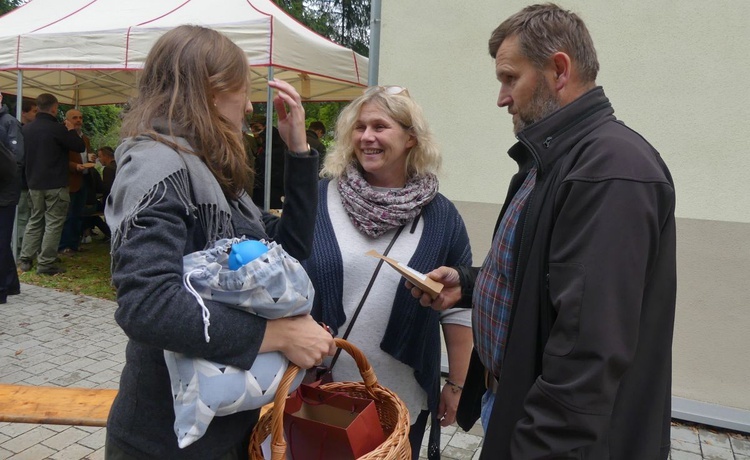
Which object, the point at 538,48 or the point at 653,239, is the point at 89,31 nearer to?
the point at 538,48

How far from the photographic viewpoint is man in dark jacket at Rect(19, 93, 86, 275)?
6.95 metres

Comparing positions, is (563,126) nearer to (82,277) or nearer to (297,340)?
(297,340)

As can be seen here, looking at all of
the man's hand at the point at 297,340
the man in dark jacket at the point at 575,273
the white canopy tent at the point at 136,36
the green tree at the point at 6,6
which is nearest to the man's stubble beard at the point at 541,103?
the man in dark jacket at the point at 575,273

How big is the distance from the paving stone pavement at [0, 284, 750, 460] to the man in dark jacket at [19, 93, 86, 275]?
691 millimetres

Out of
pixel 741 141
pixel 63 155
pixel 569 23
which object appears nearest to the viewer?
pixel 569 23

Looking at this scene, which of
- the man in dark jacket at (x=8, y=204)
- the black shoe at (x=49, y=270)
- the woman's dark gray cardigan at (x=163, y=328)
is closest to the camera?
the woman's dark gray cardigan at (x=163, y=328)

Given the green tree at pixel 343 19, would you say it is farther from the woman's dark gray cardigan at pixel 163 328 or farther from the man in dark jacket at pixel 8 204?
the woman's dark gray cardigan at pixel 163 328

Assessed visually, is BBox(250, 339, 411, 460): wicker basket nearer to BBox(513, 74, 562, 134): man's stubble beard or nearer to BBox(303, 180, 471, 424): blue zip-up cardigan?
BBox(303, 180, 471, 424): blue zip-up cardigan

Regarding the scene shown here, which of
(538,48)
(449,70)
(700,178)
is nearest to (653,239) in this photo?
(538,48)

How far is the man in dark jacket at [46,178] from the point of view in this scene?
6949 millimetres

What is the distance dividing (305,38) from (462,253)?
5135 millimetres

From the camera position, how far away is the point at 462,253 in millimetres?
2170

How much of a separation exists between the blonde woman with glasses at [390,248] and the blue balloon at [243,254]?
2.83 feet

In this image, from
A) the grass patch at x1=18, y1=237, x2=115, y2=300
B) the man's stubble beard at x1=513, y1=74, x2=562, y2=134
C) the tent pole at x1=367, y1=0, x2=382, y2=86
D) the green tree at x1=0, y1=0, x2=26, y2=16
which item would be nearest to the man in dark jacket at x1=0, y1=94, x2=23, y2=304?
the grass patch at x1=18, y1=237, x2=115, y2=300
